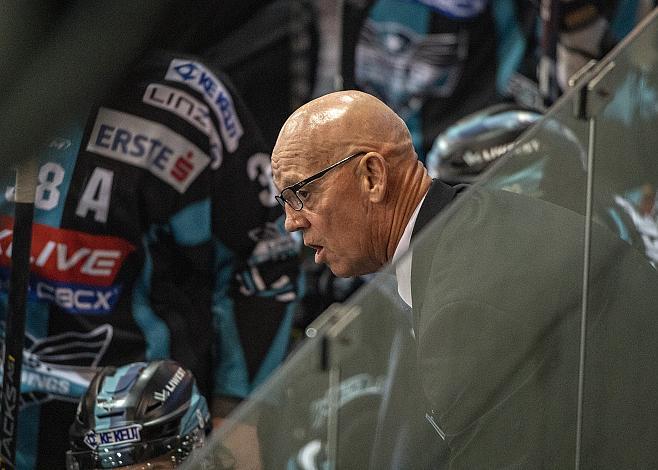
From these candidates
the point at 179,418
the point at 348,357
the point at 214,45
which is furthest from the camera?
the point at 214,45

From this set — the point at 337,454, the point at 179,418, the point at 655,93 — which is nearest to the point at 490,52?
the point at 179,418

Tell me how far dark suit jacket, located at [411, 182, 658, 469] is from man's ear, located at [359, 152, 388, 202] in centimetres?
55

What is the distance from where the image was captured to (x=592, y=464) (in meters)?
1.87

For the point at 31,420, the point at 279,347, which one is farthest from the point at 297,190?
the point at 31,420

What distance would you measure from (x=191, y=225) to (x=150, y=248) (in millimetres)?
142

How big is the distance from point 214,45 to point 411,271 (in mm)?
3700

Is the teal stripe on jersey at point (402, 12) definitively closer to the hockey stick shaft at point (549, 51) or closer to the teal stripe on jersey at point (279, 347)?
the hockey stick shaft at point (549, 51)

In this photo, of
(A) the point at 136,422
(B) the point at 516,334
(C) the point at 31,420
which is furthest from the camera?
(C) the point at 31,420

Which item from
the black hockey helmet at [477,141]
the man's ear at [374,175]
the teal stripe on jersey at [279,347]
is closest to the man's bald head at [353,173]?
the man's ear at [374,175]

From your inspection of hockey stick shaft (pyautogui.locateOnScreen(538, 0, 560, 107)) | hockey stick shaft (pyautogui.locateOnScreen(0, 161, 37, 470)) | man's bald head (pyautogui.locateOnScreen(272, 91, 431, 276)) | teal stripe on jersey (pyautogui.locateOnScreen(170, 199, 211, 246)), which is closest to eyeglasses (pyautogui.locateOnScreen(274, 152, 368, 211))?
man's bald head (pyautogui.locateOnScreen(272, 91, 431, 276))

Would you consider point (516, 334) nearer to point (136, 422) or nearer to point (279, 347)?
point (136, 422)

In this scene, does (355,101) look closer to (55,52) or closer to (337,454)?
(337,454)

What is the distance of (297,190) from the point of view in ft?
7.87

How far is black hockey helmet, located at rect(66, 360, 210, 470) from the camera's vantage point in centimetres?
277
